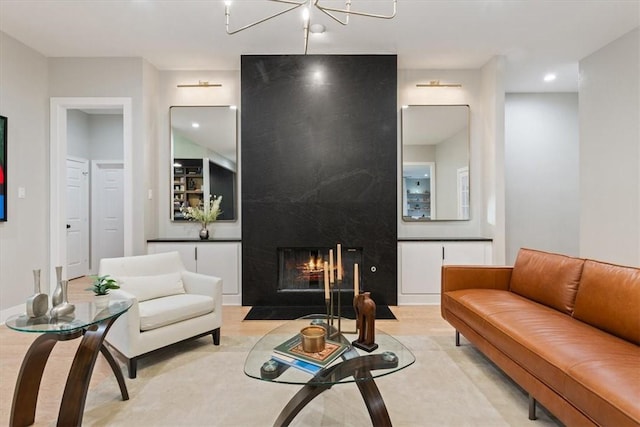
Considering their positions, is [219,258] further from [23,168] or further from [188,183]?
[23,168]

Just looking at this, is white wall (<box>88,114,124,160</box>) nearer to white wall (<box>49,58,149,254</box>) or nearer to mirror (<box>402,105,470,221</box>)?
white wall (<box>49,58,149,254</box>)

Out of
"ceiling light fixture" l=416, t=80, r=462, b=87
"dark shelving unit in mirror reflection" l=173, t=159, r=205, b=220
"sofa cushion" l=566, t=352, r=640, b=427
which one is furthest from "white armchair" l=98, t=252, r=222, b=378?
"ceiling light fixture" l=416, t=80, r=462, b=87

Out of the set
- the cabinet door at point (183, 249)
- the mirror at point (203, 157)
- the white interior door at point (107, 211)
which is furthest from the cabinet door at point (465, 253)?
the white interior door at point (107, 211)

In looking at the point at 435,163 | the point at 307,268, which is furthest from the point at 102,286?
the point at 435,163

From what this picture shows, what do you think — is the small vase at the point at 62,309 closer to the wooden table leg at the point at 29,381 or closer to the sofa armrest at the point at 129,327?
the wooden table leg at the point at 29,381

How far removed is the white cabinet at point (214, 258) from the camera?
14.0 feet

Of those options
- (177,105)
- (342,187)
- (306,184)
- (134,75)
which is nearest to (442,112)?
(342,187)

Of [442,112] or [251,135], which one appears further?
[442,112]

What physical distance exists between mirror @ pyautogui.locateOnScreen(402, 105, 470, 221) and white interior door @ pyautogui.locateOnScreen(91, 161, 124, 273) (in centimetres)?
510

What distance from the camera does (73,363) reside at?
184cm

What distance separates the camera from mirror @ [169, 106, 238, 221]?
4582 millimetres

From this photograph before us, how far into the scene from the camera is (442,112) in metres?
4.60

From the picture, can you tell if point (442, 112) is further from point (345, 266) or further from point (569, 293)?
point (569, 293)

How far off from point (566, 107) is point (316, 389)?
5.81 meters
